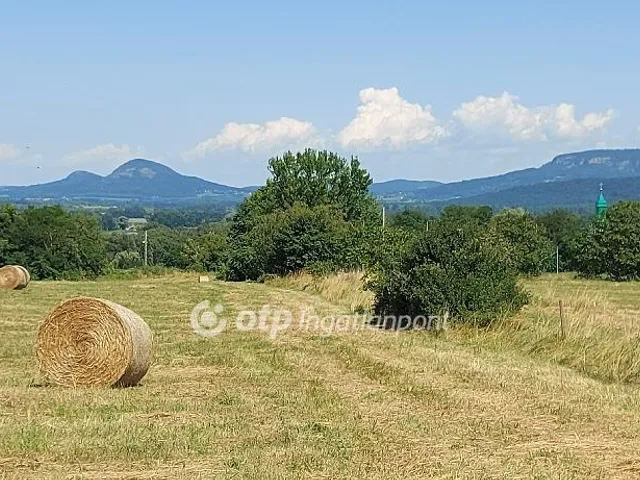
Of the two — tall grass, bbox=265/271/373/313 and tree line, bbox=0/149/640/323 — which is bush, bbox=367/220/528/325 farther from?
tall grass, bbox=265/271/373/313

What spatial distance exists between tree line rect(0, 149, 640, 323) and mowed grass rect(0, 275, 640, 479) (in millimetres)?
1680

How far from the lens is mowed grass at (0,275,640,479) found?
26.1ft

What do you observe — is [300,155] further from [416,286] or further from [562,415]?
[562,415]

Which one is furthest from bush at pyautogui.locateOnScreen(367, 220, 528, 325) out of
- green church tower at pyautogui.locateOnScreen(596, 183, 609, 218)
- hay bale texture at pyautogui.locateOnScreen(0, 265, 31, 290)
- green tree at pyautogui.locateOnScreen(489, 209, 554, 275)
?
green church tower at pyautogui.locateOnScreen(596, 183, 609, 218)

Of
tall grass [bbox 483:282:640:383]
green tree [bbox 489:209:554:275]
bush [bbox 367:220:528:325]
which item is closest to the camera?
tall grass [bbox 483:282:640:383]

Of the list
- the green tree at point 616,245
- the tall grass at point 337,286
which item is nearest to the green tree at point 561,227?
the green tree at point 616,245

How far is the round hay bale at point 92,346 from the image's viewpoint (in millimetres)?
12344

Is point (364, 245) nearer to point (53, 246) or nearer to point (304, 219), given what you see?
point (304, 219)

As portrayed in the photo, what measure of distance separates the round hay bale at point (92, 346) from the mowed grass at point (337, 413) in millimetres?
336

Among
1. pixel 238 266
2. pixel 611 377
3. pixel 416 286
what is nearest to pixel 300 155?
pixel 238 266

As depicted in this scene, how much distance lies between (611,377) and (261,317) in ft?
36.6

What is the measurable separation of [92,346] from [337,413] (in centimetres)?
390

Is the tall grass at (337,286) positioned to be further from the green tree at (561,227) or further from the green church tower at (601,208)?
the green tree at (561,227)

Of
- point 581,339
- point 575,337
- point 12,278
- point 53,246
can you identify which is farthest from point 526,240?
point 581,339
